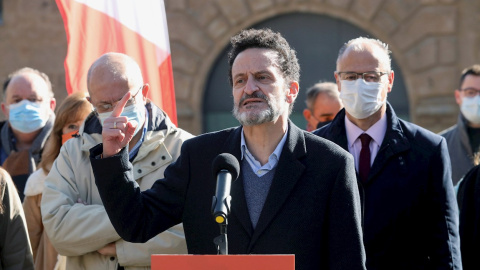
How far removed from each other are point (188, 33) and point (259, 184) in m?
10.1

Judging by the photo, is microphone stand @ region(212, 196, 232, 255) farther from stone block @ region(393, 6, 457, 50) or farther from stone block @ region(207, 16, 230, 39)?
stone block @ region(207, 16, 230, 39)

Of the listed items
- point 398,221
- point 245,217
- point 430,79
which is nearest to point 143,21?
point 398,221

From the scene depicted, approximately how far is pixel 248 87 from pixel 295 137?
29 centimetres

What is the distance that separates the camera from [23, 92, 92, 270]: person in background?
19.5 feet

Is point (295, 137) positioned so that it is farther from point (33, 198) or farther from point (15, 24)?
point (15, 24)

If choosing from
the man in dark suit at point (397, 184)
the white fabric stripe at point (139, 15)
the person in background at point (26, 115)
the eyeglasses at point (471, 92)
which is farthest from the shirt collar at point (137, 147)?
the eyeglasses at point (471, 92)

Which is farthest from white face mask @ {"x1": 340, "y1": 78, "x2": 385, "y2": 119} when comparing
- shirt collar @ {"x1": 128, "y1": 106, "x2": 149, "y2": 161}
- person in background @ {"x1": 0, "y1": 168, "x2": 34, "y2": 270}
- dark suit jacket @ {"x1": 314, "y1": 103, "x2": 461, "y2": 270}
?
person in background @ {"x1": 0, "y1": 168, "x2": 34, "y2": 270}

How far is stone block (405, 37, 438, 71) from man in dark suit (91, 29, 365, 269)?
9493mm

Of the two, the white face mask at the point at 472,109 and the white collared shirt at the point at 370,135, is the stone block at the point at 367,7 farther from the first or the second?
the white collared shirt at the point at 370,135

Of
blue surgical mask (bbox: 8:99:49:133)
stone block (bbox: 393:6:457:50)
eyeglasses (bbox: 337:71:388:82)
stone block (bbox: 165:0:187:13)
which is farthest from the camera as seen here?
stone block (bbox: 165:0:187:13)

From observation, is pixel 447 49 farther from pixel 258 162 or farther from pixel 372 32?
pixel 258 162

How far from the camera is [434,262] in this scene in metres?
4.86

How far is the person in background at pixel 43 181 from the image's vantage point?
19.5ft

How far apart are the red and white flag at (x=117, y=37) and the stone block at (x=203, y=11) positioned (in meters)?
7.70
